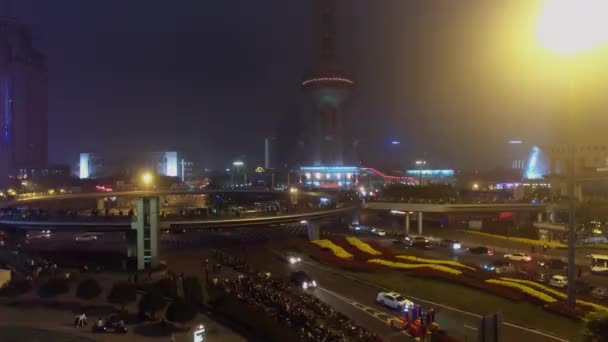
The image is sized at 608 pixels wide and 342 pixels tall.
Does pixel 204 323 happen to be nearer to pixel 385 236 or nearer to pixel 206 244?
pixel 206 244

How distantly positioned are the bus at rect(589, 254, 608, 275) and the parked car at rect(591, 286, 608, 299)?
5.77 meters

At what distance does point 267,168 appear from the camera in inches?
6127

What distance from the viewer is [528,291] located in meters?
21.9

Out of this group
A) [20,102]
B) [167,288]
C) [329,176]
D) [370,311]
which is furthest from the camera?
[329,176]

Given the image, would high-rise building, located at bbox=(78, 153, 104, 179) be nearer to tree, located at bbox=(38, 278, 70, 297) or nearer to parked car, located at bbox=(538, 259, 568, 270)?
tree, located at bbox=(38, 278, 70, 297)

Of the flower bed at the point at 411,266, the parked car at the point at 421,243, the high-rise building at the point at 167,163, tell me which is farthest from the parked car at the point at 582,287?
the high-rise building at the point at 167,163

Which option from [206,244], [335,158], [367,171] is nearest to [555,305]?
[206,244]

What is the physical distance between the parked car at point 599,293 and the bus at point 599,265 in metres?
5.77

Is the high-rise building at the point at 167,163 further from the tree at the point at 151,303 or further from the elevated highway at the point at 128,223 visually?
the tree at the point at 151,303

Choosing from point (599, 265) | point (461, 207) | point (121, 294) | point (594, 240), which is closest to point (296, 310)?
point (121, 294)

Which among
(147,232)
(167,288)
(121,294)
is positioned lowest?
(167,288)

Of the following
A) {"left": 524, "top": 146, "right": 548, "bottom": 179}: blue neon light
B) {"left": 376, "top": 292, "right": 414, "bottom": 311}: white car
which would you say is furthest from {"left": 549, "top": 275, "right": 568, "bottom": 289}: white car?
{"left": 524, "top": 146, "right": 548, "bottom": 179}: blue neon light

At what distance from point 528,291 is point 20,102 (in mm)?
129191

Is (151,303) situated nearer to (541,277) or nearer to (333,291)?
(333,291)
